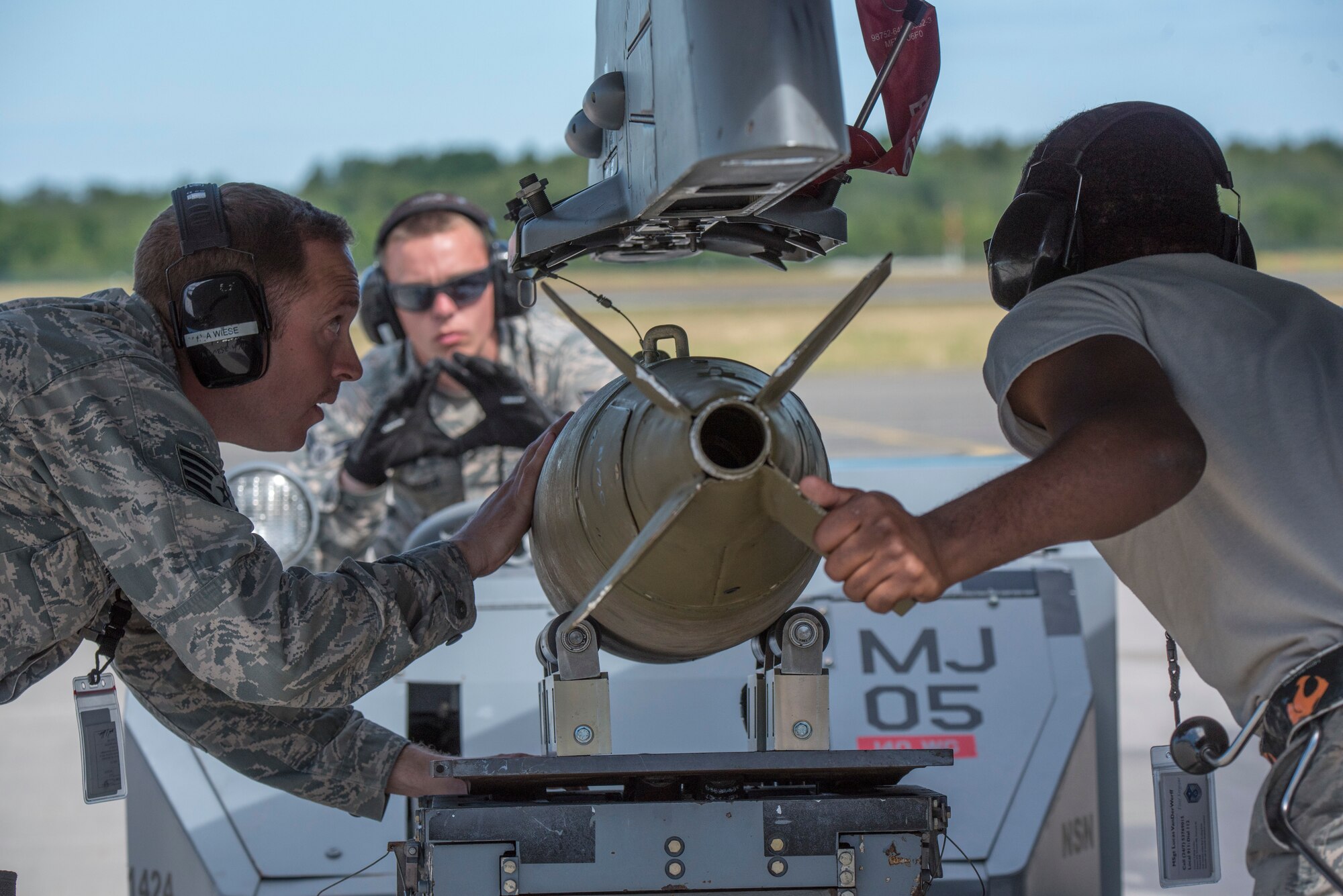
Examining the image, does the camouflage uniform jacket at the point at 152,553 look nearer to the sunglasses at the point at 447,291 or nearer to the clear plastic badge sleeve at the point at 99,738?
the clear plastic badge sleeve at the point at 99,738

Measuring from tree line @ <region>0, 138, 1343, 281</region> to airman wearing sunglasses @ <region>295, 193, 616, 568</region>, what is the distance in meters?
18.5

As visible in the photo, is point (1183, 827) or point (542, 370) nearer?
point (1183, 827)

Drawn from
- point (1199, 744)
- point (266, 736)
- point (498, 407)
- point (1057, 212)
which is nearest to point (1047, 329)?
point (1057, 212)

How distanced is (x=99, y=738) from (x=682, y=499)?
1314 mm

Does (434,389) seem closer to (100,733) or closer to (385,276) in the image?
(385,276)

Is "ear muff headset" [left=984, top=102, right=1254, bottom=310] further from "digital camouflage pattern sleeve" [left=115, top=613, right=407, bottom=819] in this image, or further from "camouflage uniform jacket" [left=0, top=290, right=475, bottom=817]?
"digital camouflage pattern sleeve" [left=115, top=613, right=407, bottom=819]

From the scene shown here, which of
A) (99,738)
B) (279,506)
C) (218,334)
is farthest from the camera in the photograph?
(279,506)

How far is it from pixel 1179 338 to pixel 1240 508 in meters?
0.25

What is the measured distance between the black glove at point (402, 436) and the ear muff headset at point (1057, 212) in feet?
7.81

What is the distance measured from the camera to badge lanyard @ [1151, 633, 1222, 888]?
2.17 meters

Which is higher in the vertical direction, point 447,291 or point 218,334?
point 447,291

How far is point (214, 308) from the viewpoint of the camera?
2.13 m

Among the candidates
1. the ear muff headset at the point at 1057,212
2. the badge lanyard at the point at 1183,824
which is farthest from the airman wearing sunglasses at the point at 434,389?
the badge lanyard at the point at 1183,824

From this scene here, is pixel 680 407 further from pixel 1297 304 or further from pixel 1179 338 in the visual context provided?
pixel 1297 304
